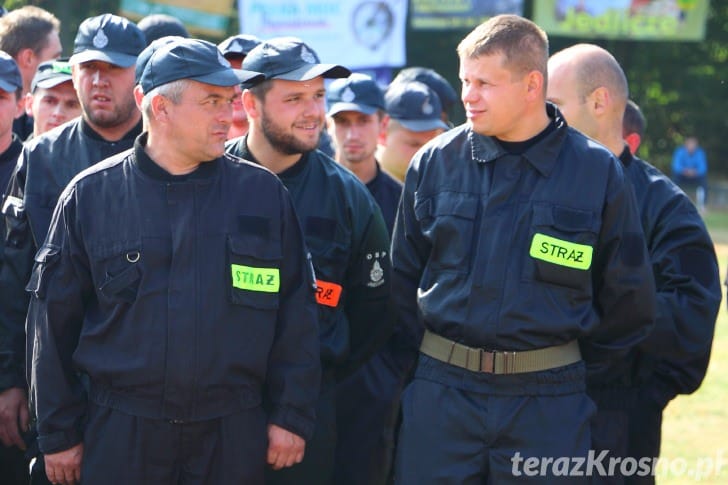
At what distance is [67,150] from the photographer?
206 inches

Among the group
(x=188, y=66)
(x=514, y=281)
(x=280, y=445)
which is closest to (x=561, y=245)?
(x=514, y=281)

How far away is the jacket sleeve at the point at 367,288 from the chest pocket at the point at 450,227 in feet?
1.97

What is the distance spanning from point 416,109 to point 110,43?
2134mm

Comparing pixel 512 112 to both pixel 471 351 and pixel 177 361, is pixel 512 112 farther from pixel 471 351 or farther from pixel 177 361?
pixel 177 361

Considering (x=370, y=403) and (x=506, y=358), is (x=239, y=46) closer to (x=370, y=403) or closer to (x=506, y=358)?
(x=370, y=403)

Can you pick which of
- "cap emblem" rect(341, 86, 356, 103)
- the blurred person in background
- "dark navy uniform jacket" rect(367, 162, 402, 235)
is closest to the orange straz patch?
"dark navy uniform jacket" rect(367, 162, 402, 235)

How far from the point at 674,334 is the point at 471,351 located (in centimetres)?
123

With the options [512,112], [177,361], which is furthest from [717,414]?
[177,361]

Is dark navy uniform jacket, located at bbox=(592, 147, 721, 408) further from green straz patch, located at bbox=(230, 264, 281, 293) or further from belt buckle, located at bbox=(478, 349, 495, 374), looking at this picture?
green straz patch, located at bbox=(230, 264, 281, 293)

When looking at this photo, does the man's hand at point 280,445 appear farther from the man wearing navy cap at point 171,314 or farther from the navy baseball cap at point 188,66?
the navy baseball cap at point 188,66

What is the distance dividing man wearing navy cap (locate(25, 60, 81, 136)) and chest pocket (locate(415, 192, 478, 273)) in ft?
8.03

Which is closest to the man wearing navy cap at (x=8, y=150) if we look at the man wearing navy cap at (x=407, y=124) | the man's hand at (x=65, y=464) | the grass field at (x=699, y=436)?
the man's hand at (x=65, y=464)

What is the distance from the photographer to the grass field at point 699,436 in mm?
7117

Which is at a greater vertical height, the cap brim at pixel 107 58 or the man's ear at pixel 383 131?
the cap brim at pixel 107 58
